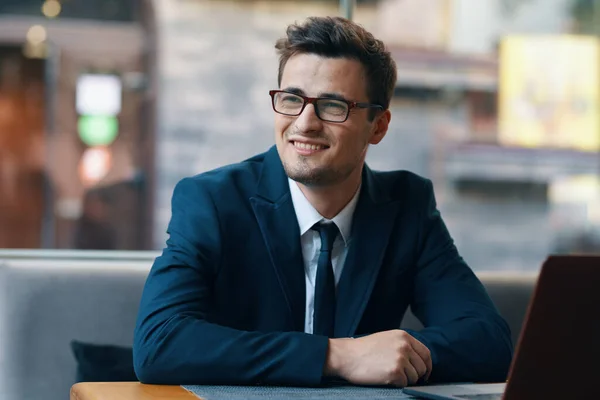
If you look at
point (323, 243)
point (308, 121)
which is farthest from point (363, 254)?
point (308, 121)

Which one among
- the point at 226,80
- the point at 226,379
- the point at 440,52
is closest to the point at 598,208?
the point at 440,52

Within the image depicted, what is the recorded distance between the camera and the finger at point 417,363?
1521 millimetres

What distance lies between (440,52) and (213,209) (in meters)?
4.25

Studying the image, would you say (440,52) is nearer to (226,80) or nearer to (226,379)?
(226,80)

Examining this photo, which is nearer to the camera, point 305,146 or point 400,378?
point 400,378

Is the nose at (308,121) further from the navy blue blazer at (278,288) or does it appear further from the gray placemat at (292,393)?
the gray placemat at (292,393)

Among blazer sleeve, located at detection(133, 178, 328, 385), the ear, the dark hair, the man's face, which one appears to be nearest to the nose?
the man's face

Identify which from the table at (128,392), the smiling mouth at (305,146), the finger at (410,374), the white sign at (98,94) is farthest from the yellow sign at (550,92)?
the table at (128,392)

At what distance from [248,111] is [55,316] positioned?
313 cm

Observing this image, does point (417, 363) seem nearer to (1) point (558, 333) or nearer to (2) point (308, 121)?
(1) point (558, 333)

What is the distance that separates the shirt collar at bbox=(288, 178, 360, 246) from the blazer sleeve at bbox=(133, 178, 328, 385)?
0.91 ft

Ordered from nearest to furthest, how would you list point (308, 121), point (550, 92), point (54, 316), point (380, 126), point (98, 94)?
point (308, 121)
point (380, 126)
point (54, 316)
point (98, 94)
point (550, 92)

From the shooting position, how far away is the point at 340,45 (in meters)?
1.88

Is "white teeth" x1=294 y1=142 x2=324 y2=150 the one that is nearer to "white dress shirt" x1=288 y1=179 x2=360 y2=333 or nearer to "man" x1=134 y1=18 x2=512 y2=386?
"man" x1=134 y1=18 x2=512 y2=386
